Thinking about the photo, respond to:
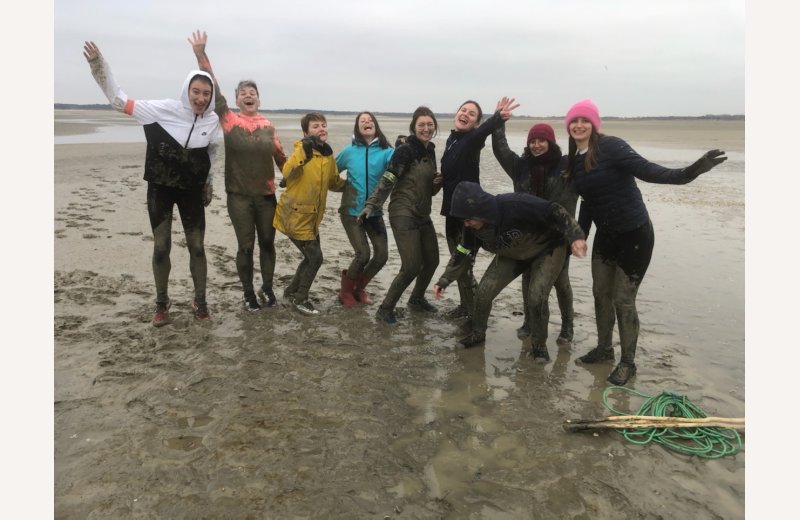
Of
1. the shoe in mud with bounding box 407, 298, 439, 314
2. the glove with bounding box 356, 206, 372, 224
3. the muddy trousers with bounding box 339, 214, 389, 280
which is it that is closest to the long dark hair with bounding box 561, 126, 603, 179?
the glove with bounding box 356, 206, 372, 224

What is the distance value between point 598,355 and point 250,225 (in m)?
3.61

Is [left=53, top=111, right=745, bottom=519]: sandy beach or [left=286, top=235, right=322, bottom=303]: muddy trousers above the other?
[left=286, top=235, right=322, bottom=303]: muddy trousers

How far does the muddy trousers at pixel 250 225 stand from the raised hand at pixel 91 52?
164 cm

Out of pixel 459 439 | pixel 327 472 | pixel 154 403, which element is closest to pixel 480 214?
pixel 459 439

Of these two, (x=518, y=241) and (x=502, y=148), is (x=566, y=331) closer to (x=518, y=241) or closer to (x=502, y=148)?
(x=518, y=241)

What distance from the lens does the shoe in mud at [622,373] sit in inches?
165

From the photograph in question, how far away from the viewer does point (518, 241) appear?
4.41m

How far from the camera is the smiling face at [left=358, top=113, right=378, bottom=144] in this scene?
529 cm

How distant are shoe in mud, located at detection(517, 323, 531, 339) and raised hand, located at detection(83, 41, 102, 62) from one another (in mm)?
4613

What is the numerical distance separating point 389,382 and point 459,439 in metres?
0.90

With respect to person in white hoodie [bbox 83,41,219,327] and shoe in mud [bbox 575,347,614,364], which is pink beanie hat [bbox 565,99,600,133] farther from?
person in white hoodie [bbox 83,41,219,327]

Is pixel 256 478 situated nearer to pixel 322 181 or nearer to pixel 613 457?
pixel 613 457

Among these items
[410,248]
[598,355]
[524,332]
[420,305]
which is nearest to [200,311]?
[410,248]

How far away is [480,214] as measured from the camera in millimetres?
4301
